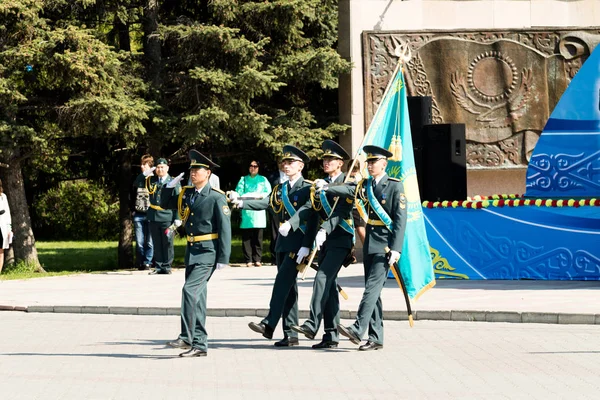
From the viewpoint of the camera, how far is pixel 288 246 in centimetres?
1173

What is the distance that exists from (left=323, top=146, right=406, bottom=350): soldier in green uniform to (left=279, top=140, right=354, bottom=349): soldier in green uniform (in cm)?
17

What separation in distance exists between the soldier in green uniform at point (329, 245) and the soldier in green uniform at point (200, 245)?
0.64 metres

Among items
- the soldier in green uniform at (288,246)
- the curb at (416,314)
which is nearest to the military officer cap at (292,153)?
the soldier in green uniform at (288,246)

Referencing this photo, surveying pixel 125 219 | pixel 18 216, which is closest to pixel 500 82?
pixel 125 219

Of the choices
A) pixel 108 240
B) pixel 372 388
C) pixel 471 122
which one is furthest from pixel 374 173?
pixel 108 240

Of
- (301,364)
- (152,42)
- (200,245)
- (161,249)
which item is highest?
(152,42)

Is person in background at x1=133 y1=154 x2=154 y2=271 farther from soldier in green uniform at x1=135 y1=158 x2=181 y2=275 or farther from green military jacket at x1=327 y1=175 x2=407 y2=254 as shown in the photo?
green military jacket at x1=327 y1=175 x2=407 y2=254

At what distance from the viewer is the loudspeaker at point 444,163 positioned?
63.1 feet

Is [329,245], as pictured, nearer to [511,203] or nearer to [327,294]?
[327,294]

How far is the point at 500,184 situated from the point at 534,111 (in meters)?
1.62

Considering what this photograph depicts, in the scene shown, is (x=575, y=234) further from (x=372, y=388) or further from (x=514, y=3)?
(x=372, y=388)

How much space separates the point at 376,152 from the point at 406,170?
3.47m

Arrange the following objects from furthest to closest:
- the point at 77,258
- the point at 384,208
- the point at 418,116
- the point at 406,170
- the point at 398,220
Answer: the point at 77,258 < the point at 418,116 < the point at 406,170 < the point at 384,208 < the point at 398,220

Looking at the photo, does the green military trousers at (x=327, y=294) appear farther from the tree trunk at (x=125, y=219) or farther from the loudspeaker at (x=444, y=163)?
the tree trunk at (x=125, y=219)
